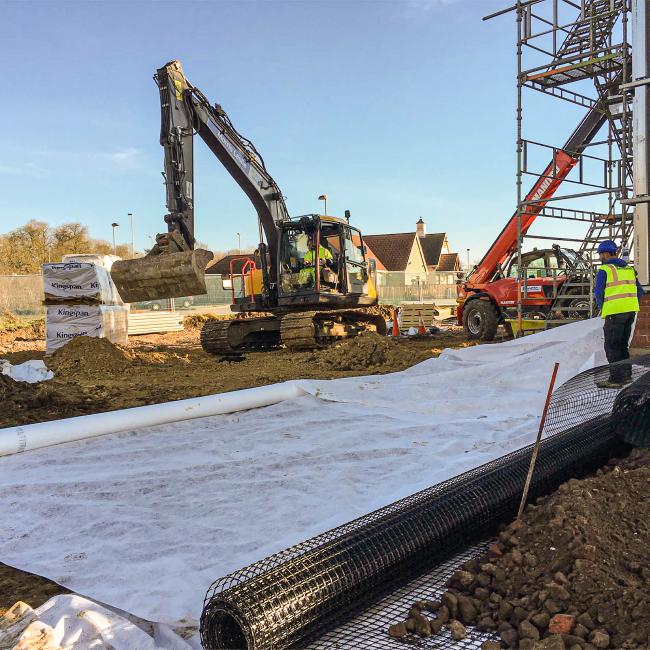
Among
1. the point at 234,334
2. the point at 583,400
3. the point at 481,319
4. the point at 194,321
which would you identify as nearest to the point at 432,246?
the point at 194,321

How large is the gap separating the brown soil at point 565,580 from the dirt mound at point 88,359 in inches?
332

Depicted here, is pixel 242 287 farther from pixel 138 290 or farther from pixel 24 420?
pixel 24 420

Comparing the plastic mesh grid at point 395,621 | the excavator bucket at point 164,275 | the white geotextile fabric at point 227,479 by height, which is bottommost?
the plastic mesh grid at point 395,621

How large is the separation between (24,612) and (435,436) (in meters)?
3.60

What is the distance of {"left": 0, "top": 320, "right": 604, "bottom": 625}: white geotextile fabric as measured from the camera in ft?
9.86

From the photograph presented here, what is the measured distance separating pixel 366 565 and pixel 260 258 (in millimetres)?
10066

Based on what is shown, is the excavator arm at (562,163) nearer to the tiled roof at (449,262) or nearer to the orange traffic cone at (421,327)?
the orange traffic cone at (421,327)

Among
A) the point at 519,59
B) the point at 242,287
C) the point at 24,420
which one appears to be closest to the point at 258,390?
the point at 24,420

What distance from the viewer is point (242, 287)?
1259 cm

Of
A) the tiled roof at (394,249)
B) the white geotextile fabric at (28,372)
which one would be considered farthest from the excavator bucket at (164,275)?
the tiled roof at (394,249)

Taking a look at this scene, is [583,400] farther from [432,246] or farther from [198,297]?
[432,246]

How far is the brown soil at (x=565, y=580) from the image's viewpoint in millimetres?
2160

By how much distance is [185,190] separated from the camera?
388 inches

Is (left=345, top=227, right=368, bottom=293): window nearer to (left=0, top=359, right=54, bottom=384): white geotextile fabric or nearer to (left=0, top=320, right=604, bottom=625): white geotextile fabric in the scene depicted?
(left=0, top=320, right=604, bottom=625): white geotextile fabric
